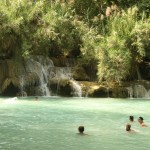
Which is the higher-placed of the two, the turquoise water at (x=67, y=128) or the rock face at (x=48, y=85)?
the rock face at (x=48, y=85)

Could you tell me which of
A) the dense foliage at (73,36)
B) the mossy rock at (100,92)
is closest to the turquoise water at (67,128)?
the mossy rock at (100,92)

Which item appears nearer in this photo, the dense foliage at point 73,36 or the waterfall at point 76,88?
the waterfall at point 76,88

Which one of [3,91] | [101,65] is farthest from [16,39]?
[101,65]

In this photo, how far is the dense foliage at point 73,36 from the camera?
99.8 ft

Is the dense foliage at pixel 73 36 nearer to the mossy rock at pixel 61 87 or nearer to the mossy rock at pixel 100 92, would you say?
the mossy rock at pixel 100 92

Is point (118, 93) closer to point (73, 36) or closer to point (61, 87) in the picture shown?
point (61, 87)

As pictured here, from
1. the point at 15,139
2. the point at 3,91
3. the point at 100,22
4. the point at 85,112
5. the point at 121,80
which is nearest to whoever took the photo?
the point at 15,139

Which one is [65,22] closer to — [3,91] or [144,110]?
[3,91]

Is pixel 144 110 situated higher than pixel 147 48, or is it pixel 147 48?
pixel 147 48

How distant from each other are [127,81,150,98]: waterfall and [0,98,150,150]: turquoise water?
7.77m

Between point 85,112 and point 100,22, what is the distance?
18.0 metres

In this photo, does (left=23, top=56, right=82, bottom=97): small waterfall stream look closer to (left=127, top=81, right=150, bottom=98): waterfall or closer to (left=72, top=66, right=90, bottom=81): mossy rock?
(left=72, top=66, right=90, bottom=81): mossy rock

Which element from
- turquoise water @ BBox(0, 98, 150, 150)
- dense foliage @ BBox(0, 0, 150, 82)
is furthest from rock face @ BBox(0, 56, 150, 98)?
turquoise water @ BBox(0, 98, 150, 150)

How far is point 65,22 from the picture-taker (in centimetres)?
3391
